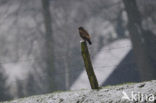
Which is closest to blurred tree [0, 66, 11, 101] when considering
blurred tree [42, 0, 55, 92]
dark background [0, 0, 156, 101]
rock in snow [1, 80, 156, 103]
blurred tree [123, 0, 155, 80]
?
dark background [0, 0, 156, 101]

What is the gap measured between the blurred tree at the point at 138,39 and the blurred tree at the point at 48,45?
10.3 feet

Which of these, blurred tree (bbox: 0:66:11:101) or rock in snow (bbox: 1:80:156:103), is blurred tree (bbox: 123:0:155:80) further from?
rock in snow (bbox: 1:80:156:103)

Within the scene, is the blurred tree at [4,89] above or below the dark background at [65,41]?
below

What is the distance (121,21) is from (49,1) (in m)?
3.33

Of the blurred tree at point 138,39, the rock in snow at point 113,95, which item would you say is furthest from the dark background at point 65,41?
the rock in snow at point 113,95

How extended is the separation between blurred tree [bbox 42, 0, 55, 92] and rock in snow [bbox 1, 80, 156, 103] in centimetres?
755

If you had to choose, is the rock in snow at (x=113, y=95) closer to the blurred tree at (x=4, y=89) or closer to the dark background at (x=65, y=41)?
the dark background at (x=65, y=41)

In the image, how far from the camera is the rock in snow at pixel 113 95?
6.19m

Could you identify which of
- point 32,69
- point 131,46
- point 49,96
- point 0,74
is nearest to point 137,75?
point 131,46

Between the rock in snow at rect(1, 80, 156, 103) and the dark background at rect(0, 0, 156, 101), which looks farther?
the dark background at rect(0, 0, 156, 101)

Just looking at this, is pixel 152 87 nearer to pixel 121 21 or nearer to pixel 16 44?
pixel 121 21

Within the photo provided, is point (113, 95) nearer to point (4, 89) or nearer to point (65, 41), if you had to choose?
point (65, 41)

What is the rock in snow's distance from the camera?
6.19m

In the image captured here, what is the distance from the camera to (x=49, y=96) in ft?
24.5
